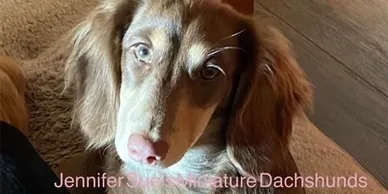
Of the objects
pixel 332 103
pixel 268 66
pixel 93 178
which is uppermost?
pixel 268 66

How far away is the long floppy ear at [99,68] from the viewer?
3.94 ft

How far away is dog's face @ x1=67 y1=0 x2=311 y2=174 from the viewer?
107cm

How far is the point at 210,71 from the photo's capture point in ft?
3.66

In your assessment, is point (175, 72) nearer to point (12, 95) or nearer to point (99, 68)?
point (99, 68)

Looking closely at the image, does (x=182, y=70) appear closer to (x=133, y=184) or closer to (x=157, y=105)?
(x=157, y=105)

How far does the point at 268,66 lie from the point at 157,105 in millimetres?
210

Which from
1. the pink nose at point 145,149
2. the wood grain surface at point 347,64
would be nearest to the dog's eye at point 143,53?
the pink nose at point 145,149

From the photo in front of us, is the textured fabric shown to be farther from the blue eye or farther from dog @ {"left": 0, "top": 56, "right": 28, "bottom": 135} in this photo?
the blue eye

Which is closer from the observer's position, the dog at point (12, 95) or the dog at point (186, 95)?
the dog at point (186, 95)

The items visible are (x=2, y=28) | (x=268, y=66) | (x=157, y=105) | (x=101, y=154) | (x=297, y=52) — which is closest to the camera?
(x=157, y=105)

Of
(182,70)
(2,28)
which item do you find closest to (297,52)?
(2,28)

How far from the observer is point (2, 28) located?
1599mm

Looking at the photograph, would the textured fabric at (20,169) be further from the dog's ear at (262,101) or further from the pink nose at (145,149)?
the dog's ear at (262,101)

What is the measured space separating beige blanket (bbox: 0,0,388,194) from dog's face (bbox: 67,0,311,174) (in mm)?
130
